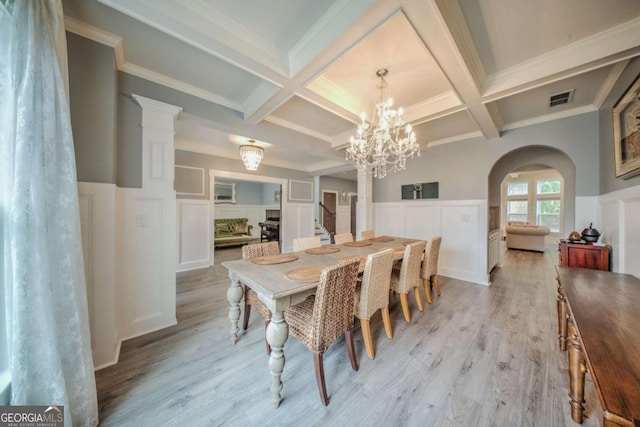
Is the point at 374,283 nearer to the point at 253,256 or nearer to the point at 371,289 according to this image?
the point at 371,289

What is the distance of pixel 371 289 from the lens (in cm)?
179

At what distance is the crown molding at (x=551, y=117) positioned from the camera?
271 centimetres

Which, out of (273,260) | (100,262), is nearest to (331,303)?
(273,260)

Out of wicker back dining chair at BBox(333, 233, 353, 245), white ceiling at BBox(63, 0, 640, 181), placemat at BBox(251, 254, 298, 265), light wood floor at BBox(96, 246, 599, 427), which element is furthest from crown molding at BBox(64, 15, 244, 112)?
light wood floor at BBox(96, 246, 599, 427)

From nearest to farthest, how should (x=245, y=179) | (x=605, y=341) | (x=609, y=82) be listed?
(x=605, y=341) → (x=609, y=82) → (x=245, y=179)

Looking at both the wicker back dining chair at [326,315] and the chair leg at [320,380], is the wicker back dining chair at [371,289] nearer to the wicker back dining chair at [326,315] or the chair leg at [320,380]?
the wicker back dining chair at [326,315]

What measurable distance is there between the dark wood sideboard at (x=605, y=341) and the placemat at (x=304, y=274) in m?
1.29

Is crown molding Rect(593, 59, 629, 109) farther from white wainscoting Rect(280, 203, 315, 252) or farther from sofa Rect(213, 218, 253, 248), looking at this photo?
sofa Rect(213, 218, 253, 248)

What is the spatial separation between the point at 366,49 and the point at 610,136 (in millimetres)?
2915

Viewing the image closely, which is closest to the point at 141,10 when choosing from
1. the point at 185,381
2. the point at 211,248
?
the point at 185,381

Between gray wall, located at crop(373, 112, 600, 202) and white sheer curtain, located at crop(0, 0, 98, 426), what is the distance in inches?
184

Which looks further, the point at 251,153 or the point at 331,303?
the point at 251,153

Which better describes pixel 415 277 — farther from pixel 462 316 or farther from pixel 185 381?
pixel 185 381

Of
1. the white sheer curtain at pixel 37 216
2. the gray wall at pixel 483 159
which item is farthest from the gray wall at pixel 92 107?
the gray wall at pixel 483 159
